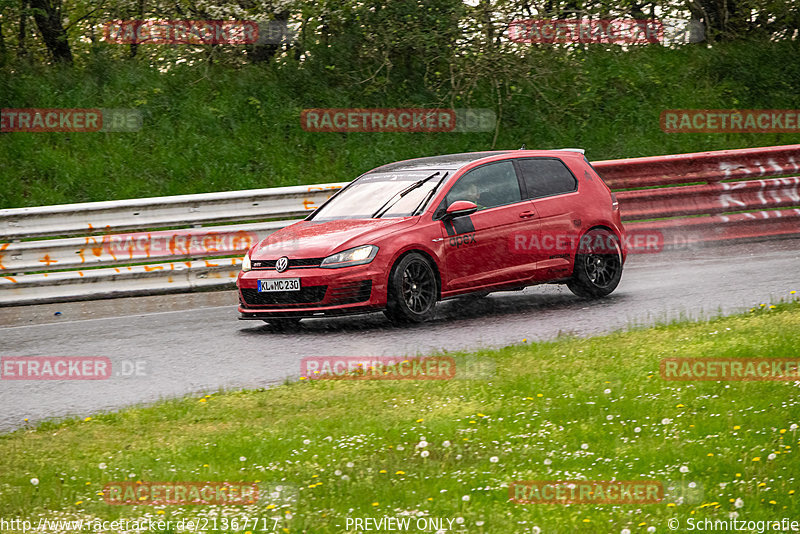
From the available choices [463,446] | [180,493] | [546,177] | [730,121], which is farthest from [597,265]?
[730,121]

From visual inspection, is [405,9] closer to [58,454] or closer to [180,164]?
[180,164]

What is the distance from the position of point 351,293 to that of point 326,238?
2.23 ft

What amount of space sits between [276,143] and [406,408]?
10725mm

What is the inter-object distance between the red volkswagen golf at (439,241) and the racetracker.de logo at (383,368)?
147 centimetres

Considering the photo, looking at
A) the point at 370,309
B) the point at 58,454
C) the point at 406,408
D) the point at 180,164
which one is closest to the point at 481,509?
the point at 406,408

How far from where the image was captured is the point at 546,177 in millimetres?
11430

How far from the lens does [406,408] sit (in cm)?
680

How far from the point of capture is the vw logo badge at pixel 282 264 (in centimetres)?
1011

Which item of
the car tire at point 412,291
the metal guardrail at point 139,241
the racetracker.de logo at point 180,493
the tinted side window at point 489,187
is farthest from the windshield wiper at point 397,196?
the racetracker.de logo at point 180,493

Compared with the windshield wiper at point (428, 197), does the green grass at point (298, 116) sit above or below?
above

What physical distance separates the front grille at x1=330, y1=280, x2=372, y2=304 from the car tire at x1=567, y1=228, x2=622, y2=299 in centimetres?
261

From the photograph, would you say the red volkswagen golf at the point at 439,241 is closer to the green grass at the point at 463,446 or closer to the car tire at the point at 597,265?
the car tire at the point at 597,265

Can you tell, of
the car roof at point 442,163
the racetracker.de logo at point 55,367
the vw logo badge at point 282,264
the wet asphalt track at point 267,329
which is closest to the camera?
the wet asphalt track at point 267,329

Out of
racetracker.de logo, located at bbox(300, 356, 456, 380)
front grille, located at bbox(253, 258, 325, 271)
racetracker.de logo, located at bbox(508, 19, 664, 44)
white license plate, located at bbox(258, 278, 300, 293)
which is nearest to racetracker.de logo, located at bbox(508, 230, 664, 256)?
front grille, located at bbox(253, 258, 325, 271)
